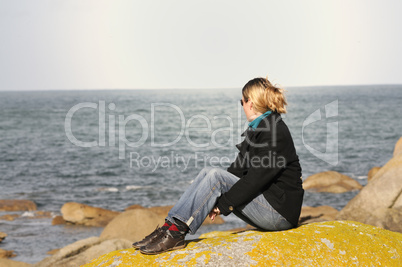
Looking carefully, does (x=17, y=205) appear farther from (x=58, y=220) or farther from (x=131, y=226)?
(x=131, y=226)

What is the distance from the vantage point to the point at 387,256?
4.46 metres

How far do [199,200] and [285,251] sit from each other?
1050mm

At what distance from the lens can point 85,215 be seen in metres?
18.2

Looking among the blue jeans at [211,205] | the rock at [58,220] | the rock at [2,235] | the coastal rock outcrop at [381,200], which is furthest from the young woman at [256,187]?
the rock at [58,220]

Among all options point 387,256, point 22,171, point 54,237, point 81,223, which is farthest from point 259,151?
point 22,171

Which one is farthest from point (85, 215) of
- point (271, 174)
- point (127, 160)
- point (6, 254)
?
point (127, 160)

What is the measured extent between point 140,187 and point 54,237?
30.6ft

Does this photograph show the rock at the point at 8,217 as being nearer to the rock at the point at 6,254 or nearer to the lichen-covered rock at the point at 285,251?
the rock at the point at 6,254

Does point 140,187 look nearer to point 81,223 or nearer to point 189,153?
point 81,223

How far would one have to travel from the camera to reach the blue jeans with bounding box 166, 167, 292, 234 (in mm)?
4582

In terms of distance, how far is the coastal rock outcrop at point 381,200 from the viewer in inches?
435

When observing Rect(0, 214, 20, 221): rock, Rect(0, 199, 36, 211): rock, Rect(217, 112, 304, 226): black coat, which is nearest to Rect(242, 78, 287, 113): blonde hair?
Rect(217, 112, 304, 226): black coat

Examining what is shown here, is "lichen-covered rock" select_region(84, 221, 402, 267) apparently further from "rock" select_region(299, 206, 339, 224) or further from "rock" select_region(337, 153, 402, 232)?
"rock" select_region(299, 206, 339, 224)

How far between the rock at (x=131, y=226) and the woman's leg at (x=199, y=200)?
851 centimetres
